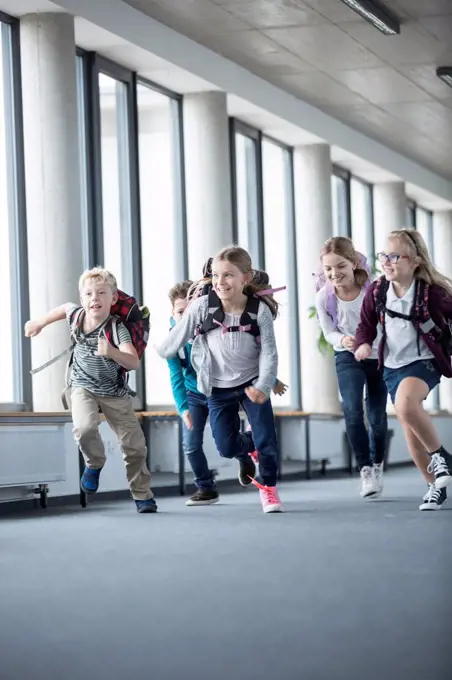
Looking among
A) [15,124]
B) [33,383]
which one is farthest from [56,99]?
[33,383]

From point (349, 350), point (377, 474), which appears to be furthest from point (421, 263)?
point (377, 474)

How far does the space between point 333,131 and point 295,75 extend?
2057mm

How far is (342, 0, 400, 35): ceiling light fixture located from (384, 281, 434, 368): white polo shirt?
13.5ft

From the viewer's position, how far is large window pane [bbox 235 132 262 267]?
1294cm

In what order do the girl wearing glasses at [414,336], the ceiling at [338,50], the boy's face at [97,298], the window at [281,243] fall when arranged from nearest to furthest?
1. the girl wearing glasses at [414,336]
2. the boy's face at [97,298]
3. the ceiling at [338,50]
4. the window at [281,243]

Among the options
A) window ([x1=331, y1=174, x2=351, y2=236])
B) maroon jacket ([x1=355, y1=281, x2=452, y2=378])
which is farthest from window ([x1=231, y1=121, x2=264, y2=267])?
maroon jacket ([x1=355, y1=281, x2=452, y2=378])

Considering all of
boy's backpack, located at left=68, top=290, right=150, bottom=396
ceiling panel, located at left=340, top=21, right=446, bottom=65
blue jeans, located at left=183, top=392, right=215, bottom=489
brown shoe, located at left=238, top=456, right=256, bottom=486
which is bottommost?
brown shoe, located at left=238, top=456, right=256, bottom=486

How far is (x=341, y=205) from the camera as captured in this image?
15805mm

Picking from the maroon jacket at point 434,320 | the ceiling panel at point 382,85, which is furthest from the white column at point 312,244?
the maroon jacket at point 434,320

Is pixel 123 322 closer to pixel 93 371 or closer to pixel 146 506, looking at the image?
pixel 93 371

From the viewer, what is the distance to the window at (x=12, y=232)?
8.48 meters

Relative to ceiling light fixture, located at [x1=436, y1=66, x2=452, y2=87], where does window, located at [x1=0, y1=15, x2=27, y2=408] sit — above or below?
below

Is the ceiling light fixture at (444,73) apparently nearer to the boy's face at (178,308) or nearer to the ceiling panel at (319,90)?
the ceiling panel at (319,90)

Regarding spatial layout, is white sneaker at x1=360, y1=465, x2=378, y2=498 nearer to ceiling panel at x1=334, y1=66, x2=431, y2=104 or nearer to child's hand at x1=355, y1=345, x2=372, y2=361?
child's hand at x1=355, y1=345, x2=372, y2=361
